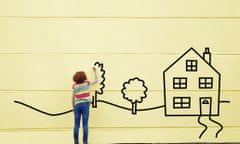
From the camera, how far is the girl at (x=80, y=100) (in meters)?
1.93

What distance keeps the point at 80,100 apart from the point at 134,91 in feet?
1.01

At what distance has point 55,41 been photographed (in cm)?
200

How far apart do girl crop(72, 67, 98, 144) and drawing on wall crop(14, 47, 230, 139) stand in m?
0.21

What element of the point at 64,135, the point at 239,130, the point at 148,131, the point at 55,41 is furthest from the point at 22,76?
the point at 239,130

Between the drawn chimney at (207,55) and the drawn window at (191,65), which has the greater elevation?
the drawn chimney at (207,55)

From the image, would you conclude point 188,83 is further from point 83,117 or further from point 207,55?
point 83,117

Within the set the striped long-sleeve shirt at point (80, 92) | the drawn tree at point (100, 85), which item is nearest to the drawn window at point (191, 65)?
the drawn tree at point (100, 85)

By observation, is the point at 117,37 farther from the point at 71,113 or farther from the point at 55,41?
the point at 71,113

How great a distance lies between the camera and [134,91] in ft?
6.70

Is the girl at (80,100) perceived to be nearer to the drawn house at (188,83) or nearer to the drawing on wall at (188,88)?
the drawing on wall at (188,88)

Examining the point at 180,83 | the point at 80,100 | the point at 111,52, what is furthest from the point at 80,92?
the point at 180,83

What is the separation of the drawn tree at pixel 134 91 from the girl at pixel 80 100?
22 centimetres

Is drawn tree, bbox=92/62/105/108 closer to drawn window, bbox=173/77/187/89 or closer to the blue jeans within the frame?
the blue jeans

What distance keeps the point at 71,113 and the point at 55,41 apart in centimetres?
40
